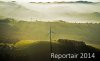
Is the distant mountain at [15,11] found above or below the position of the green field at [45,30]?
above

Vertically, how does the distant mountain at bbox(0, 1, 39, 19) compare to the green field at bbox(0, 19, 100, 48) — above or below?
above

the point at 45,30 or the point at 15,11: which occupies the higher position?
the point at 15,11

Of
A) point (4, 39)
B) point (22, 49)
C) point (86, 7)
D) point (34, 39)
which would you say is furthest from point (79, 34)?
point (4, 39)

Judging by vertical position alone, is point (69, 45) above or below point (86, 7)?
below

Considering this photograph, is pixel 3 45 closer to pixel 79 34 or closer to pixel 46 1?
pixel 46 1

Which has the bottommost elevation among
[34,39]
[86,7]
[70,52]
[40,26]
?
[70,52]

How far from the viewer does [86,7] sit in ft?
9.06

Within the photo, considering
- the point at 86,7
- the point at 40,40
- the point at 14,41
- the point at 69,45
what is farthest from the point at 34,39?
the point at 86,7

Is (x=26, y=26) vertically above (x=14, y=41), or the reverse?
(x=26, y=26)

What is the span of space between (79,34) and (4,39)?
3.13 feet

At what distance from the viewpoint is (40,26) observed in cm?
268

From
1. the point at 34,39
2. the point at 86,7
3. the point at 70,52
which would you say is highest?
the point at 86,7

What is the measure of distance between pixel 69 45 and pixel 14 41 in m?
0.69

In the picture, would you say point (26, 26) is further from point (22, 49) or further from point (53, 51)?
point (53, 51)
